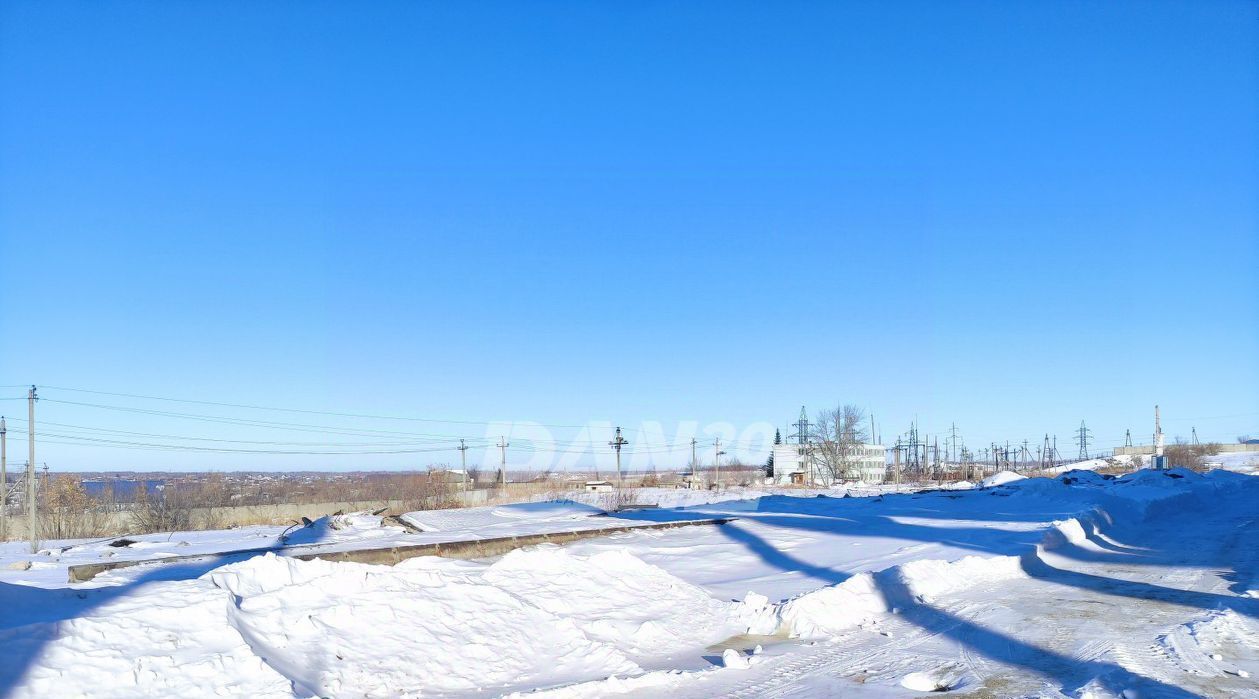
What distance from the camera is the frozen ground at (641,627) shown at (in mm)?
6133

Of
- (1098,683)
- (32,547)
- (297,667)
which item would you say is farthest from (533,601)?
(32,547)

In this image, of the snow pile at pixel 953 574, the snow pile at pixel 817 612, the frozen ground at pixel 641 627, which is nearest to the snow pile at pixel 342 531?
the frozen ground at pixel 641 627

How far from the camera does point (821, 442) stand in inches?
3223

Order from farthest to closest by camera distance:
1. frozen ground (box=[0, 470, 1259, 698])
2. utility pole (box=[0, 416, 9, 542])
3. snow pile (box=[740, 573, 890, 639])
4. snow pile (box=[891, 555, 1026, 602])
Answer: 1. utility pole (box=[0, 416, 9, 542])
2. snow pile (box=[891, 555, 1026, 602])
3. snow pile (box=[740, 573, 890, 639])
4. frozen ground (box=[0, 470, 1259, 698])

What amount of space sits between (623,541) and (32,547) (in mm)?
17584

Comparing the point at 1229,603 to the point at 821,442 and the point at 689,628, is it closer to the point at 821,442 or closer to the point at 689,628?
the point at 689,628

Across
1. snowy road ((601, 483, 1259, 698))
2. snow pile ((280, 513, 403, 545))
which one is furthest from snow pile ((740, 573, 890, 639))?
snow pile ((280, 513, 403, 545))

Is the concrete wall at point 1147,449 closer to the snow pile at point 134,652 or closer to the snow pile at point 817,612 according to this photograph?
the snow pile at point 817,612

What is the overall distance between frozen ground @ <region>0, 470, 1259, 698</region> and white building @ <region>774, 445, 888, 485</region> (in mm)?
57890

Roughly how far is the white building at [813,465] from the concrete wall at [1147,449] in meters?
37.2

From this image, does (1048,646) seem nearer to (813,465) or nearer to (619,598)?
(619,598)

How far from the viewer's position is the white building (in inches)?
3157

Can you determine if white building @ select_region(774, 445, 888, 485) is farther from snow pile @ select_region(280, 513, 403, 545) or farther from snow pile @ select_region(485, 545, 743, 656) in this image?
snow pile @ select_region(485, 545, 743, 656)

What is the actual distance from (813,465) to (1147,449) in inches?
2619
